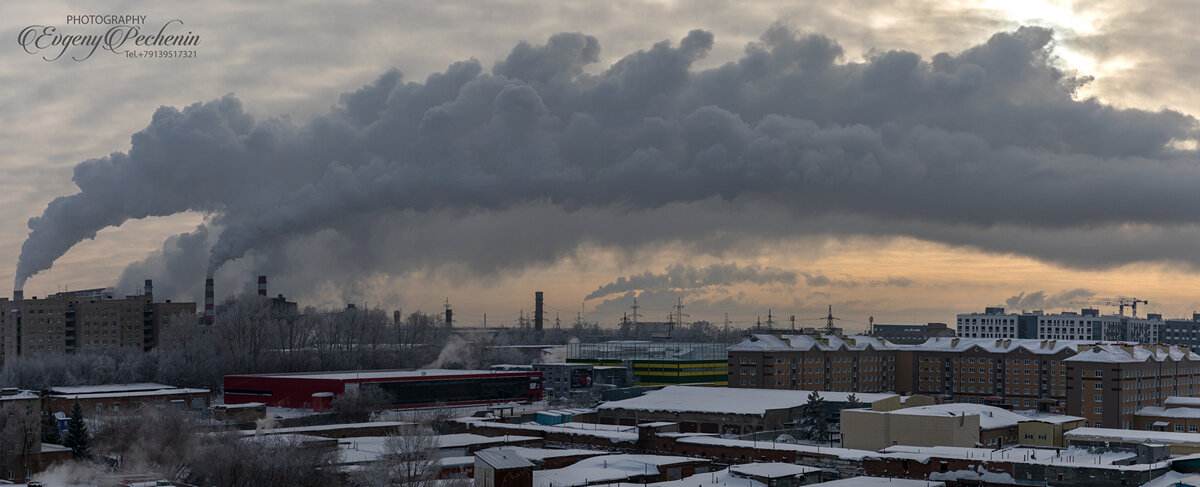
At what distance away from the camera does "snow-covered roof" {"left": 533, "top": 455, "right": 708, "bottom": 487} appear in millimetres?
32219

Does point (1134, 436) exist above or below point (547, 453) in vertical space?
above

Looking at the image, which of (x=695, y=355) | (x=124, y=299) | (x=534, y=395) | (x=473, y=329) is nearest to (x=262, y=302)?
(x=124, y=299)

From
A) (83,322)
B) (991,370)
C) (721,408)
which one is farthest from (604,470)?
(83,322)

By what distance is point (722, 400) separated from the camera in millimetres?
51562

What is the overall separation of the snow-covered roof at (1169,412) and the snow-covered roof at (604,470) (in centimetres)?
2492

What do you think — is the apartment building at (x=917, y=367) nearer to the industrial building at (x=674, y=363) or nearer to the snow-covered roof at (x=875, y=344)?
the snow-covered roof at (x=875, y=344)

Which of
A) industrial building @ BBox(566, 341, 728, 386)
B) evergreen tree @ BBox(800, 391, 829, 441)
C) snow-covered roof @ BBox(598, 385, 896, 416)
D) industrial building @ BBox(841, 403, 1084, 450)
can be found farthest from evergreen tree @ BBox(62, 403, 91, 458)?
industrial building @ BBox(566, 341, 728, 386)

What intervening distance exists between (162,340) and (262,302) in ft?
22.3

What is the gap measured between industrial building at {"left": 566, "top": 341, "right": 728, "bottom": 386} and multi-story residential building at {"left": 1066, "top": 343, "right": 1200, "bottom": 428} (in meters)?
18.6

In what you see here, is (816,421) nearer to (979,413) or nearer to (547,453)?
(979,413)

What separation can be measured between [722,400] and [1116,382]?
18.4 m

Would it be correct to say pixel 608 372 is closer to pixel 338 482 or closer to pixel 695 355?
pixel 695 355

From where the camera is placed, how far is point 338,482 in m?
31.3

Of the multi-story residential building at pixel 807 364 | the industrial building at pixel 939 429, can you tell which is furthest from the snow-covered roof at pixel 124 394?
the industrial building at pixel 939 429
